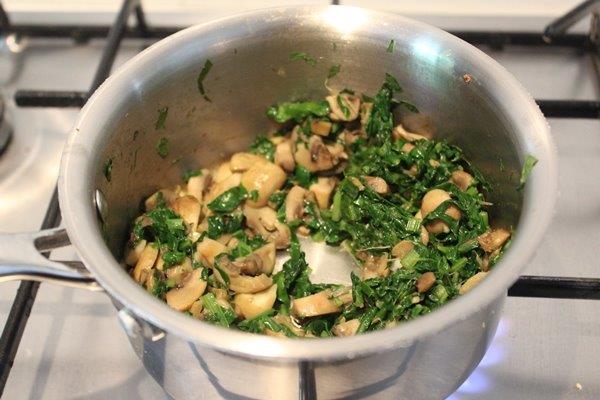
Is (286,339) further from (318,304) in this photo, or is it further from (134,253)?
(134,253)

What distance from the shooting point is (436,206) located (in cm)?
91

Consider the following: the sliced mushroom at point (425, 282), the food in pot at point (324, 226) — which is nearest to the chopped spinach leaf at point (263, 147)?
the food in pot at point (324, 226)

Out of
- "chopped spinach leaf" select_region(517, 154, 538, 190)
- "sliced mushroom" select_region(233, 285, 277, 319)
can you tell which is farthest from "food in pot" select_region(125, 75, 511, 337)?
"chopped spinach leaf" select_region(517, 154, 538, 190)

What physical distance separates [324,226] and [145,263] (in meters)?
0.26

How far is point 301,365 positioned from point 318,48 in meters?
0.49

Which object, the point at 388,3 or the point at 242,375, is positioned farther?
the point at 388,3

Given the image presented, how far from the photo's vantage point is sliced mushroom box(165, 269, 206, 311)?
0.85 m

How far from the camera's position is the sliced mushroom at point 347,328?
0.81 m

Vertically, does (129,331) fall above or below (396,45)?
below

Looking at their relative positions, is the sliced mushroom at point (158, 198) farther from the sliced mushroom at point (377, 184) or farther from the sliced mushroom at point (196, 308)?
the sliced mushroom at point (377, 184)

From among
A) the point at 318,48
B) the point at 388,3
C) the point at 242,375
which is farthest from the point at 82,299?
the point at 388,3

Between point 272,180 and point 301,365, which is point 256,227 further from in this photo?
point 301,365

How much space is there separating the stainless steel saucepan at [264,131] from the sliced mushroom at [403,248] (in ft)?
0.35

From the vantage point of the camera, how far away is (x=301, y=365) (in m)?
0.62
